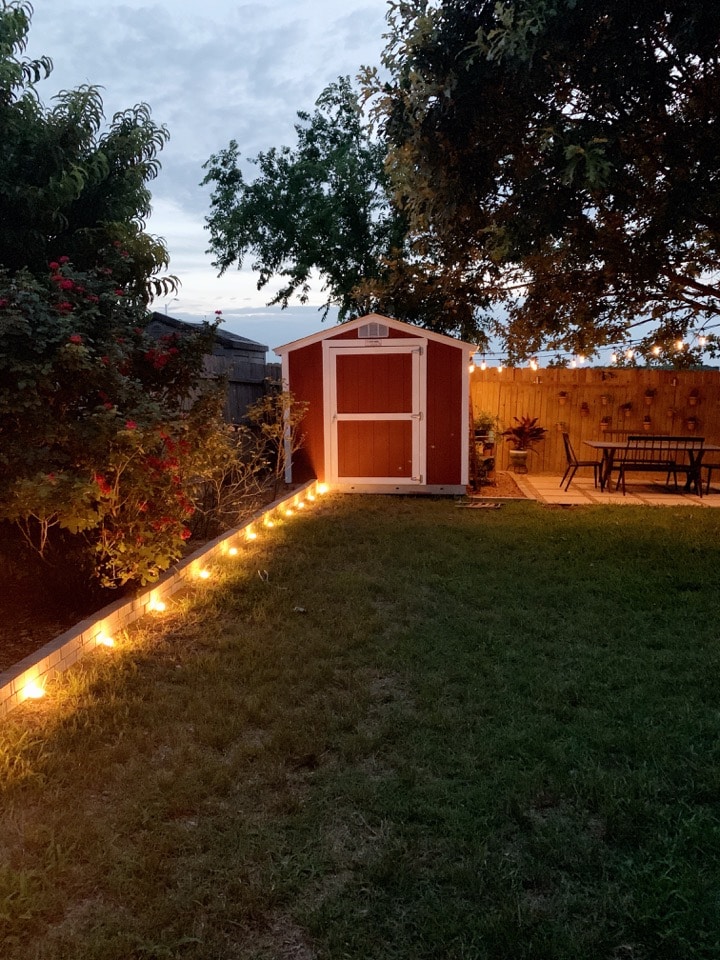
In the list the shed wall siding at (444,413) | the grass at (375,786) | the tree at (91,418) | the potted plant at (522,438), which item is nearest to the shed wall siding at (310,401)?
the shed wall siding at (444,413)

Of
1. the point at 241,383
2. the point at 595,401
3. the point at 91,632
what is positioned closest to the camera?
the point at 91,632

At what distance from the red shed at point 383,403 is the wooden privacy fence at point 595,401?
1930mm

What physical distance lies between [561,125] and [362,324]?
13.7 feet

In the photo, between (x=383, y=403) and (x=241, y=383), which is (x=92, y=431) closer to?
(x=383, y=403)

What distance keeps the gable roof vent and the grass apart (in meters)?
5.61

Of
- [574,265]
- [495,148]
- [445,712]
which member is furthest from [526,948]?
[574,265]

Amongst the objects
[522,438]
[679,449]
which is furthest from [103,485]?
[522,438]

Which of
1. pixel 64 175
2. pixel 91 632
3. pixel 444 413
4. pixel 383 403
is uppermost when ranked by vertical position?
pixel 64 175

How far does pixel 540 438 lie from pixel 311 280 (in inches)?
393

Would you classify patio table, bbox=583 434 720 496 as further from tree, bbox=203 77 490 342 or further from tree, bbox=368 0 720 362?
tree, bbox=203 77 490 342

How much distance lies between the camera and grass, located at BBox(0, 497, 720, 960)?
1916mm

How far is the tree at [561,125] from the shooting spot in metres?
5.79

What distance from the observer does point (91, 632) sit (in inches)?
154

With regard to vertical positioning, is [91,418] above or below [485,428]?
above
